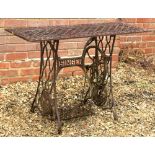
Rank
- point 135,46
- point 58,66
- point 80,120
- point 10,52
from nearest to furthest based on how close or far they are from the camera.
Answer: point 58,66
point 80,120
point 10,52
point 135,46

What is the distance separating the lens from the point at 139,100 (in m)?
4.45

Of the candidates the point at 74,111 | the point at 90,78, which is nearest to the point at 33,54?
the point at 90,78

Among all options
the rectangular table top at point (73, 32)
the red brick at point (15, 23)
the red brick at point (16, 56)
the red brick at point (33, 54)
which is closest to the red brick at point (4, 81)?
the red brick at point (16, 56)

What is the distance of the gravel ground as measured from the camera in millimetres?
3738

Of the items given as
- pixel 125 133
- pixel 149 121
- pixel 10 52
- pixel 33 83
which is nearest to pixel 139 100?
pixel 149 121

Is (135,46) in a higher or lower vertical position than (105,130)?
higher

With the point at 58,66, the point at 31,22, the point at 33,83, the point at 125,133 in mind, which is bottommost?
the point at 125,133

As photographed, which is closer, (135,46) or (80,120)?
(80,120)

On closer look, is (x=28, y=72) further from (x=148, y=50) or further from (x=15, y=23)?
(x=148, y=50)

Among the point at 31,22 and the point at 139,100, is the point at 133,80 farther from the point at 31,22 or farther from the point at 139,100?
the point at 31,22

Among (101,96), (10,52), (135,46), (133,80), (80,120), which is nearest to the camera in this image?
(80,120)

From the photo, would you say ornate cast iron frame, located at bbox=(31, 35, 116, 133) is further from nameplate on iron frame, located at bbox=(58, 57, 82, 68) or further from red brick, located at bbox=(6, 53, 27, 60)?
red brick, located at bbox=(6, 53, 27, 60)

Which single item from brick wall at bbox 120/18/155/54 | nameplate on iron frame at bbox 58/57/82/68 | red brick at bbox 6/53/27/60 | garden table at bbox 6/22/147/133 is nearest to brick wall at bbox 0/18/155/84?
red brick at bbox 6/53/27/60

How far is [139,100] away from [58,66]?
3.81 feet
